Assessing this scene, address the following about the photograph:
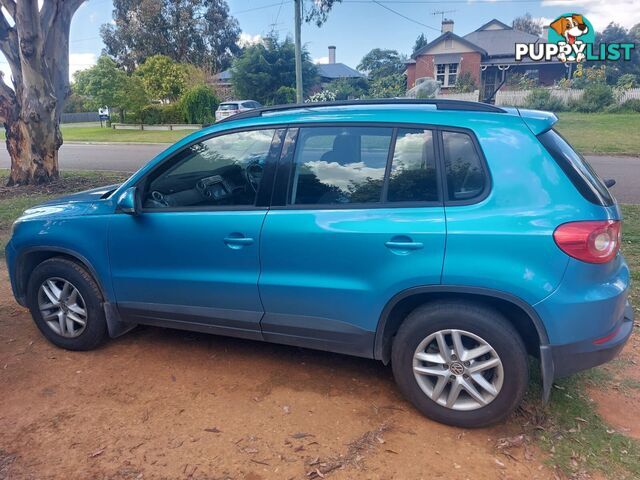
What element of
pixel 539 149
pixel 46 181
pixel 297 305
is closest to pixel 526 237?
pixel 539 149

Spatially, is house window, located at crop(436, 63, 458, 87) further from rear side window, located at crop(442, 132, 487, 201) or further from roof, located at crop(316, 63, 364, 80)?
rear side window, located at crop(442, 132, 487, 201)

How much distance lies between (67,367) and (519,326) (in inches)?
126

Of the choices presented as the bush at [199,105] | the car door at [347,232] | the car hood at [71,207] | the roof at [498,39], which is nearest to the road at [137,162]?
the car door at [347,232]

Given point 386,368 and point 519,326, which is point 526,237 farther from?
point 386,368

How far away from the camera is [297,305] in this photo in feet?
10.8

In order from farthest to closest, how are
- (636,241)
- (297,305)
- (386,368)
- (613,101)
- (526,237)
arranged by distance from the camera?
(613,101) → (636,241) → (386,368) → (297,305) → (526,237)

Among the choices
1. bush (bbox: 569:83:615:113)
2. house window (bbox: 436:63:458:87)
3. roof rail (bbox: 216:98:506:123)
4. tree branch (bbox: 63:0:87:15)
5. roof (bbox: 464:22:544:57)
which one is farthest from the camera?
roof (bbox: 464:22:544:57)

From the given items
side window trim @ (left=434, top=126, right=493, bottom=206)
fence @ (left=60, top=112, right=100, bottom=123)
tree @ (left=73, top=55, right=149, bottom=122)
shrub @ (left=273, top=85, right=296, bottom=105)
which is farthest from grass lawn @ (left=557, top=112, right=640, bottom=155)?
fence @ (left=60, top=112, right=100, bottom=123)

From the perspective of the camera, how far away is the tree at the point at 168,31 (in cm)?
5116

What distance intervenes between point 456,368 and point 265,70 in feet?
122

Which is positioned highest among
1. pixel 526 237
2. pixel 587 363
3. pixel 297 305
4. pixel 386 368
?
pixel 526 237

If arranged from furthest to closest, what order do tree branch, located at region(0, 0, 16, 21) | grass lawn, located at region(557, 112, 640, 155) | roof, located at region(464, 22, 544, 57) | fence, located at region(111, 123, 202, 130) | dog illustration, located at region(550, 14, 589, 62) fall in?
roof, located at region(464, 22, 544, 57) → dog illustration, located at region(550, 14, 589, 62) → fence, located at region(111, 123, 202, 130) → grass lawn, located at region(557, 112, 640, 155) → tree branch, located at region(0, 0, 16, 21)

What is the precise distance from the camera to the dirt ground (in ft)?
9.01

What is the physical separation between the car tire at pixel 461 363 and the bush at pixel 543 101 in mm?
28815
